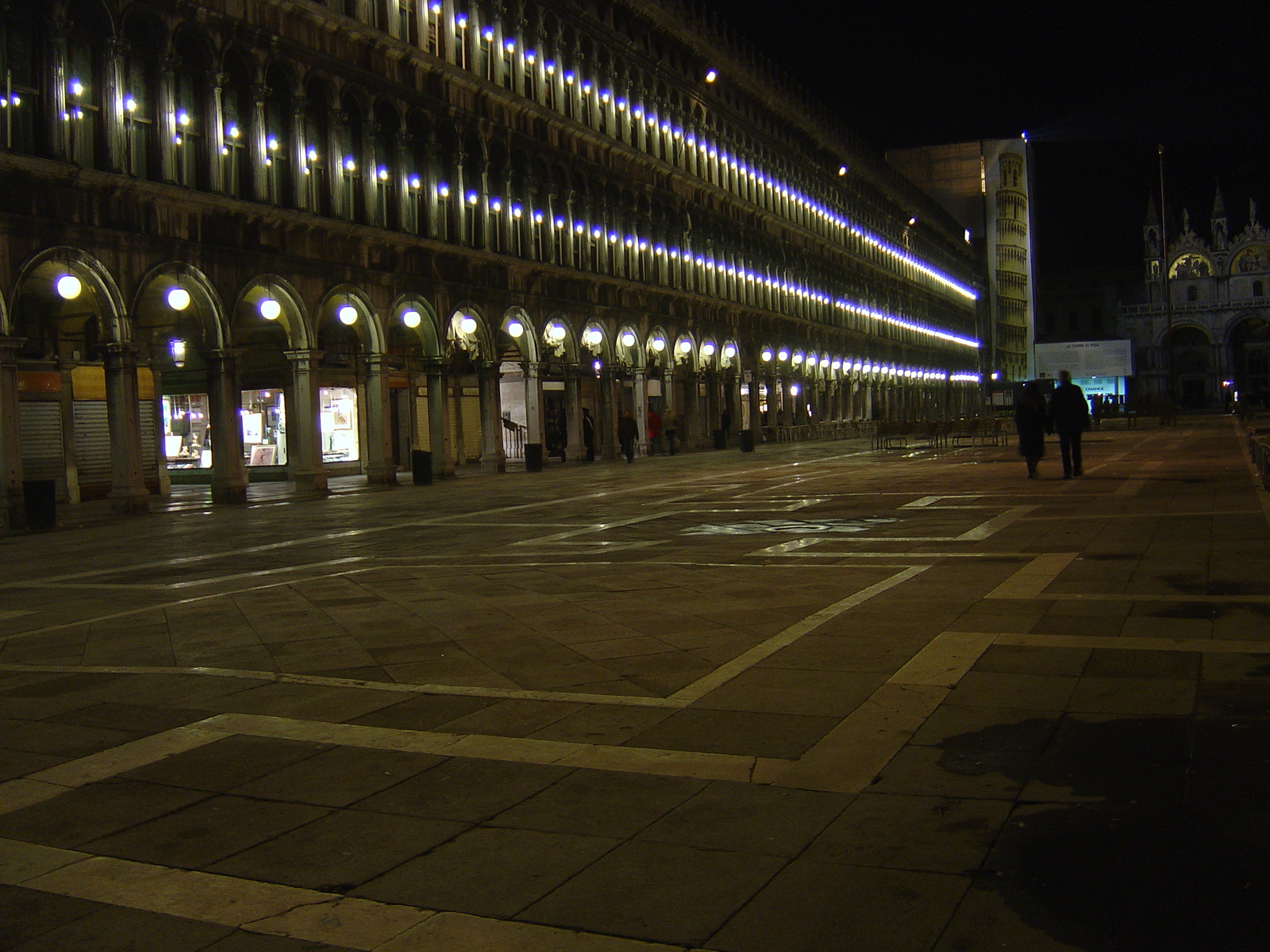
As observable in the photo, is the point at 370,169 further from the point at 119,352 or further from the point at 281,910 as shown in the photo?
the point at 281,910

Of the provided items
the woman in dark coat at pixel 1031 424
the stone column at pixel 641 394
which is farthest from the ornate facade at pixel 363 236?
the woman in dark coat at pixel 1031 424

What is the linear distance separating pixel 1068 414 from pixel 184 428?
76.5ft

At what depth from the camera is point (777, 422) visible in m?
61.5

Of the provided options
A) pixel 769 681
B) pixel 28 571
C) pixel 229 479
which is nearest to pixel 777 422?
pixel 229 479

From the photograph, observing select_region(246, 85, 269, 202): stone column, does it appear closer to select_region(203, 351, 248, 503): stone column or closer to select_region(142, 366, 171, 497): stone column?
select_region(203, 351, 248, 503): stone column

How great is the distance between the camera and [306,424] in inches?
1124

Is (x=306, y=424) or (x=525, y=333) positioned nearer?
(x=306, y=424)

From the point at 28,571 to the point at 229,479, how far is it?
11.7 meters

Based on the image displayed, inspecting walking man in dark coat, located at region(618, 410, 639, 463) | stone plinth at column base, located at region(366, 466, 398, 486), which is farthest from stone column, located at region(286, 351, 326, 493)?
walking man in dark coat, located at region(618, 410, 639, 463)

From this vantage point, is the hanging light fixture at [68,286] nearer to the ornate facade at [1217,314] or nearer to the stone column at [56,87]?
the stone column at [56,87]

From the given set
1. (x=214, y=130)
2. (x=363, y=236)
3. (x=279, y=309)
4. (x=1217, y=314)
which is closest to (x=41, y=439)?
(x=279, y=309)

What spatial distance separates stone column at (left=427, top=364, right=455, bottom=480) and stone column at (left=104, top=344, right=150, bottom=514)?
33.9 feet

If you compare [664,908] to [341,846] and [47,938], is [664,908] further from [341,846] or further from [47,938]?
[47,938]

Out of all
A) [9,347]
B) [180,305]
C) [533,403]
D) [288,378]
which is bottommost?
[533,403]
